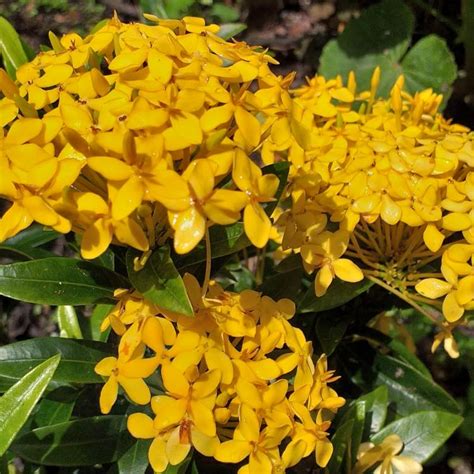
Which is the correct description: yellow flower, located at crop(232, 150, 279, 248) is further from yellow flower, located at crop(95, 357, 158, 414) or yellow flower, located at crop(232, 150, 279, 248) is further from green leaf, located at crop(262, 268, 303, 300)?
green leaf, located at crop(262, 268, 303, 300)

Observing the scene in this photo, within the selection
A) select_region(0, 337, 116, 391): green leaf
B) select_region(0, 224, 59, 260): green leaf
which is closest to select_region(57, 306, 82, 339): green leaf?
select_region(0, 224, 59, 260): green leaf

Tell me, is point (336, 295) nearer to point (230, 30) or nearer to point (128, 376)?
point (128, 376)

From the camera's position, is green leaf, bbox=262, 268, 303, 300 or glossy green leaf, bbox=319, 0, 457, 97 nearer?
green leaf, bbox=262, 268, 303, 300

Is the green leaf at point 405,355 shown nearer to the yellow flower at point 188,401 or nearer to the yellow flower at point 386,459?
the yellow flower at point 386,459

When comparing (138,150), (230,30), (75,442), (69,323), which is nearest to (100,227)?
(138,150)

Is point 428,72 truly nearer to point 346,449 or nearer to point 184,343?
point 346,449

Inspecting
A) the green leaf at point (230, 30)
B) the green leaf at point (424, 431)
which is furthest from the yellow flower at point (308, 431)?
the green leaf at point (230, 30)
